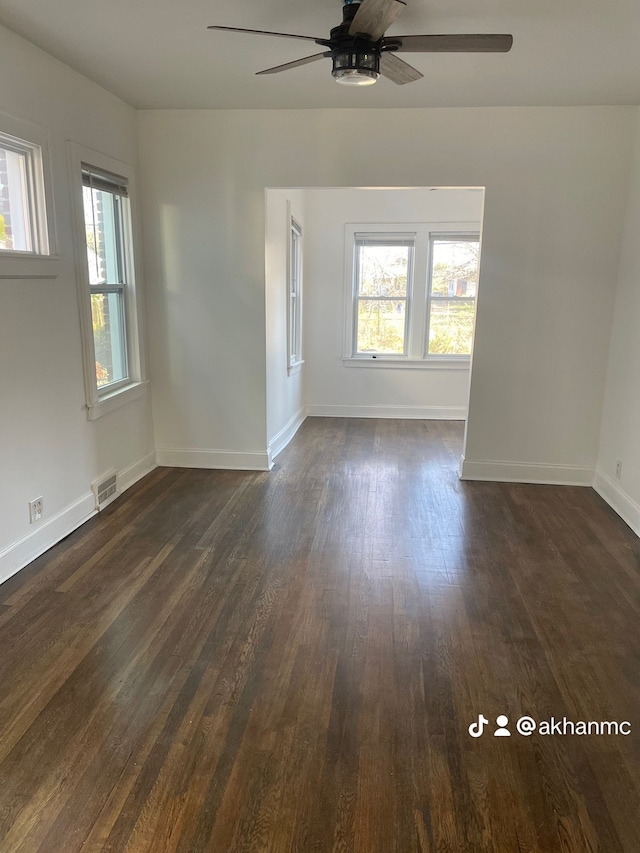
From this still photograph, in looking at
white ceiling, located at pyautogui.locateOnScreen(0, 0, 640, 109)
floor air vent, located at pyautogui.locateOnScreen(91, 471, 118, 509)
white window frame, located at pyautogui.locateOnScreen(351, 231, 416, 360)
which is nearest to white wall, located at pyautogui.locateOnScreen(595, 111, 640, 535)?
white ceiling, located at pyautogui.locateOnScreen(0, 0, 640, 109)

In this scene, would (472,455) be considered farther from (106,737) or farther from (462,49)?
(106,737)

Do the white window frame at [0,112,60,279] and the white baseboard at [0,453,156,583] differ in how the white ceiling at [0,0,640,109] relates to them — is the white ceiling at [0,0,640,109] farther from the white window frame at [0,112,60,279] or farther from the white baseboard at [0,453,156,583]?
the white baseboard at [0,453,156,583]

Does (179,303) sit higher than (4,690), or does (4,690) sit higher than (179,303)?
(179,303)

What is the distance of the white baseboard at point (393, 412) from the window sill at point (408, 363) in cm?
48

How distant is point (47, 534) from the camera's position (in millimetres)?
3305

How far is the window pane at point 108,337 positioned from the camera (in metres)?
3.95

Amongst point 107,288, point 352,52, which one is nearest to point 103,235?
point 107,288

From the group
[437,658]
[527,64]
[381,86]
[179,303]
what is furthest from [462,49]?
[179,303]

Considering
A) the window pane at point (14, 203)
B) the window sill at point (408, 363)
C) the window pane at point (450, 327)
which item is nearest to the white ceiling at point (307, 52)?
the window pane at point (14, 203)

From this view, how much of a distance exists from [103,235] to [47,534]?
206 centimetres

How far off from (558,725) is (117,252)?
3.93 meters

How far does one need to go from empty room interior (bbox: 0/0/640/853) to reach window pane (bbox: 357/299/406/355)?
4.26 ft

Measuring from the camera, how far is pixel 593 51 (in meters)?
2.93

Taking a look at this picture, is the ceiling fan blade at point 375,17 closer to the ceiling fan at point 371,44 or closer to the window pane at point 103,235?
the ceiling fan at point 371,44
